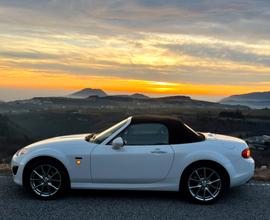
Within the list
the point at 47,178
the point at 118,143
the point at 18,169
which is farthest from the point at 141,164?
the point at 18,169

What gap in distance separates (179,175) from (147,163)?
54cm

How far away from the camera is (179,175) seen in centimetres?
680

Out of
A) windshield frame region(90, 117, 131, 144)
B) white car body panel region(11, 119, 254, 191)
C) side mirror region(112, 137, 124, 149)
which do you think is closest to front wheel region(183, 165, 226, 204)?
white car body panel region(11, 119, 254, 191)

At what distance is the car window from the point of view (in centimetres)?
694

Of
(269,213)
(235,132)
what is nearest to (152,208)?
(269,213)

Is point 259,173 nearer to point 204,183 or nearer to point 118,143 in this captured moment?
point 204,183

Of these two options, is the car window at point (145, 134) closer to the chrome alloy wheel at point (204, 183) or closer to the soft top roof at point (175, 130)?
the soft top roof at point (175, 130)

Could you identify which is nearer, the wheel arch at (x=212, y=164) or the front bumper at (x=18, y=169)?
the wheel arch at (x=212, y=164)

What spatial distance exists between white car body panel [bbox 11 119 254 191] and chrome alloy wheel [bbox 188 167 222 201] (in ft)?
0.62

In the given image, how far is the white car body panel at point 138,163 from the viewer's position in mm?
6797

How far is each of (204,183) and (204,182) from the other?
0.02 meters

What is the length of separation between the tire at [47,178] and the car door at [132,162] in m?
0.50

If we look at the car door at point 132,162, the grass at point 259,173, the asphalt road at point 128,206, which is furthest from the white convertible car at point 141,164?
the grass at point 259,173

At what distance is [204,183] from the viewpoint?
6.77 metres
